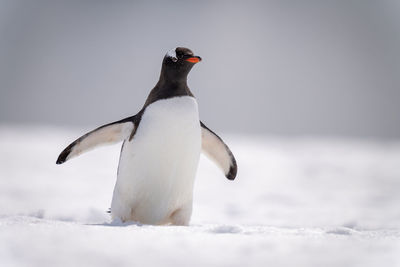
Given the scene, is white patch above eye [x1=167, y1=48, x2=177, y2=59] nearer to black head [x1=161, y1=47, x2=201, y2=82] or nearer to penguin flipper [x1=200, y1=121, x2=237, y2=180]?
black head [x1=161, y1=47, x2=201, y2=82]

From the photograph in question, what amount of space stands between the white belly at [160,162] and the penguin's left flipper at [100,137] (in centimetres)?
20

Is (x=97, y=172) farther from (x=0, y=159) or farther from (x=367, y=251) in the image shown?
(x=367, y=251)

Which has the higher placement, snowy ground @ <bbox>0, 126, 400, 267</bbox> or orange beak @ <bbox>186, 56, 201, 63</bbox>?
orange beak @ <bbox>186, 56, 201, 63</bbox>

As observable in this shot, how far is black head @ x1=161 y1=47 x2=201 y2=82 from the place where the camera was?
11.1 feet

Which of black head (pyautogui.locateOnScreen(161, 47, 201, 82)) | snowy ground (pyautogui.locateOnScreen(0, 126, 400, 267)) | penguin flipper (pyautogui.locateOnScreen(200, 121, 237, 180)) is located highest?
black head (pyautogui.locateOnScreen(161, 47, 201, 82))

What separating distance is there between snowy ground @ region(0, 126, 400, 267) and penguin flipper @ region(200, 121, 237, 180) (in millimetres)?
492

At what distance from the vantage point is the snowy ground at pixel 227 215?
1.87m

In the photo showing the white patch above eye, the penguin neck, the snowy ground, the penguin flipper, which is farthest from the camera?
the penguin flipper

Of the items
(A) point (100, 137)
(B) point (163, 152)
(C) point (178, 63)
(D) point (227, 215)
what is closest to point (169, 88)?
(C) point (178, 63)

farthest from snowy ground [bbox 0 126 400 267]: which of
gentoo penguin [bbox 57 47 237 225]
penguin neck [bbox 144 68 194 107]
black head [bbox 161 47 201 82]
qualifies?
black head [bbox 161 47 201 82]

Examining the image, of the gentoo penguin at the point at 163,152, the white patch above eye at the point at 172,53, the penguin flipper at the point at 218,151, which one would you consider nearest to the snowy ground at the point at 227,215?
the gentoo penguin at the point at 163,152

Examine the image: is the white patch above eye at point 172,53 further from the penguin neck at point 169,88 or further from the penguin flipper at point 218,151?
the penguin flipper at point 218,151

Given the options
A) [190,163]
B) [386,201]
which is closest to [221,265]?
[190,163]

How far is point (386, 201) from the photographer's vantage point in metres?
6.09
